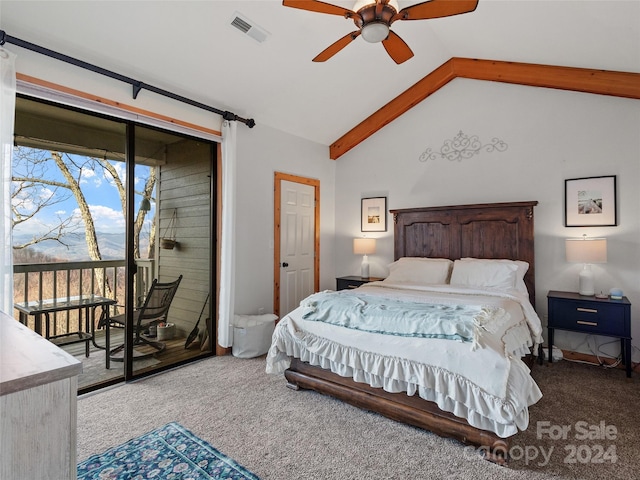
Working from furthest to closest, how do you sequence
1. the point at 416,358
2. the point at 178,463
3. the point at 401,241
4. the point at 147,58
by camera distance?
the point at 401,241 → the point at 147,58 → the point at 416,358 → the point at 178,463

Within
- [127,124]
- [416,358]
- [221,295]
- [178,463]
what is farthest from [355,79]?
[178,463]

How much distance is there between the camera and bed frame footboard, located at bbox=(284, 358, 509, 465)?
1.93 meters

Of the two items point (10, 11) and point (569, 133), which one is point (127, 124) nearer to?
point (10, 11)

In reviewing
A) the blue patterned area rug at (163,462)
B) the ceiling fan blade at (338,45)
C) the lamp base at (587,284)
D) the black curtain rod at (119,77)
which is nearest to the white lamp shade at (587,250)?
the lamp base at (587,284)

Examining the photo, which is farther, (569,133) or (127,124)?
(569,133)

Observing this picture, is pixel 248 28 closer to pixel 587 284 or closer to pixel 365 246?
pixel 365 246

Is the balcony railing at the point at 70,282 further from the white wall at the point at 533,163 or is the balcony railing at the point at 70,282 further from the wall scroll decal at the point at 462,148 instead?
→ the wall scroll decal at the point at 462,148

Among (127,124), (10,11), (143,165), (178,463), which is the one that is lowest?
(178,463)

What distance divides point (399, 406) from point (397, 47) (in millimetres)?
2649

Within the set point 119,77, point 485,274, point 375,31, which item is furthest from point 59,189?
point 485,274

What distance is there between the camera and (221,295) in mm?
3598

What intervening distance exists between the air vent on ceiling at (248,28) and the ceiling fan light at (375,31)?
1.11 m

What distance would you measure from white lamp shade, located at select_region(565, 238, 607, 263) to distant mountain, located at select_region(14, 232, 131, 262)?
4436 millimetres

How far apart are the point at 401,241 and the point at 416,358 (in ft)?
8.77
